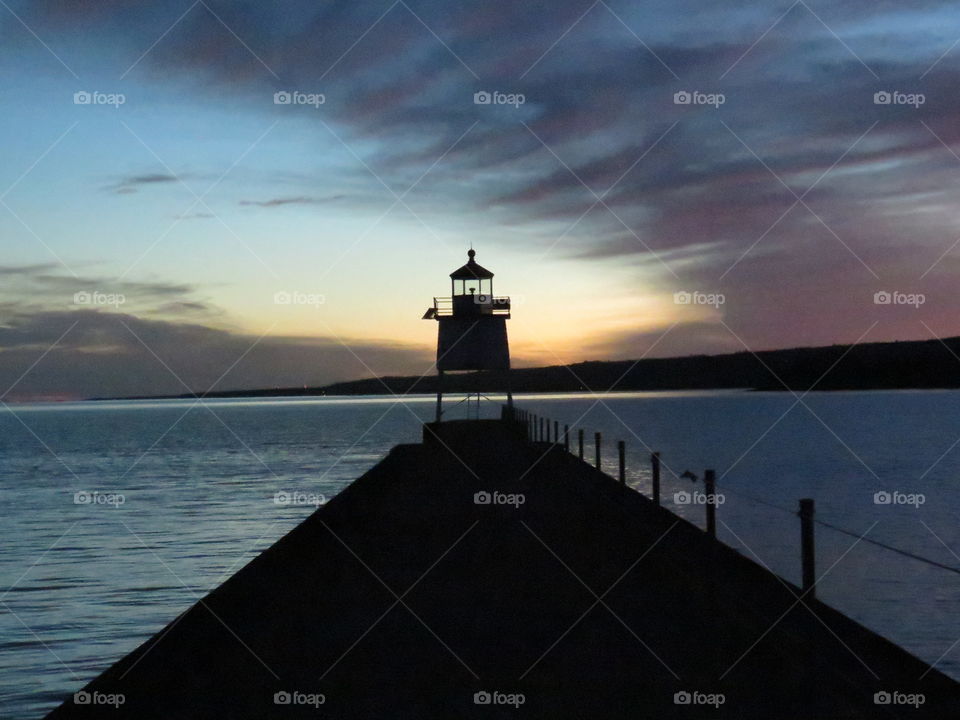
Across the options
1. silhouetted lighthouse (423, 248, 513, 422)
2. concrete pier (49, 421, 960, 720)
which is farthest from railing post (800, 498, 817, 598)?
silhouetted lighthouse (423, 248, 513, 422)

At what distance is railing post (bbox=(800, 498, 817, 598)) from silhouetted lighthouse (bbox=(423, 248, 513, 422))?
36303 millimetres

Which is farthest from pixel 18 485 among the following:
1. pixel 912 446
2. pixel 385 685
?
pixel 912 446

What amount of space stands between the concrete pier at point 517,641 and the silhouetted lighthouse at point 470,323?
30.0 meters

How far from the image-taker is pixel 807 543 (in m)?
10.3

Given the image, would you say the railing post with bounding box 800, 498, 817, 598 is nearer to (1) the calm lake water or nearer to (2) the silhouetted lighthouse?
(1) the calm lake water

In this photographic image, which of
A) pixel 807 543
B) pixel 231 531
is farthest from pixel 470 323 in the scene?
pixel 807 543

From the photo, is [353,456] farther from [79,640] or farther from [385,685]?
[385,685]

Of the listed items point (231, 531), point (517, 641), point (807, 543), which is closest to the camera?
point (517, 641)

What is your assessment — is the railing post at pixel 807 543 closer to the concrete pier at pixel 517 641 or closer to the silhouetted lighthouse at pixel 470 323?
the concrete pier at pixel 517 641

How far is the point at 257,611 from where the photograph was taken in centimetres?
1156

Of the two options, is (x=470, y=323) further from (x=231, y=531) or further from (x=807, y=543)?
(x=807, y=543)

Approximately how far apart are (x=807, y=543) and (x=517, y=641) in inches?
120

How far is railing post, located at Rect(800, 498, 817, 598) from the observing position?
1006 cm

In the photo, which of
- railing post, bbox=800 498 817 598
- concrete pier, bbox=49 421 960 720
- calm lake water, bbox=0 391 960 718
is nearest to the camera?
concrete pier, bbox=49 421 960 720
